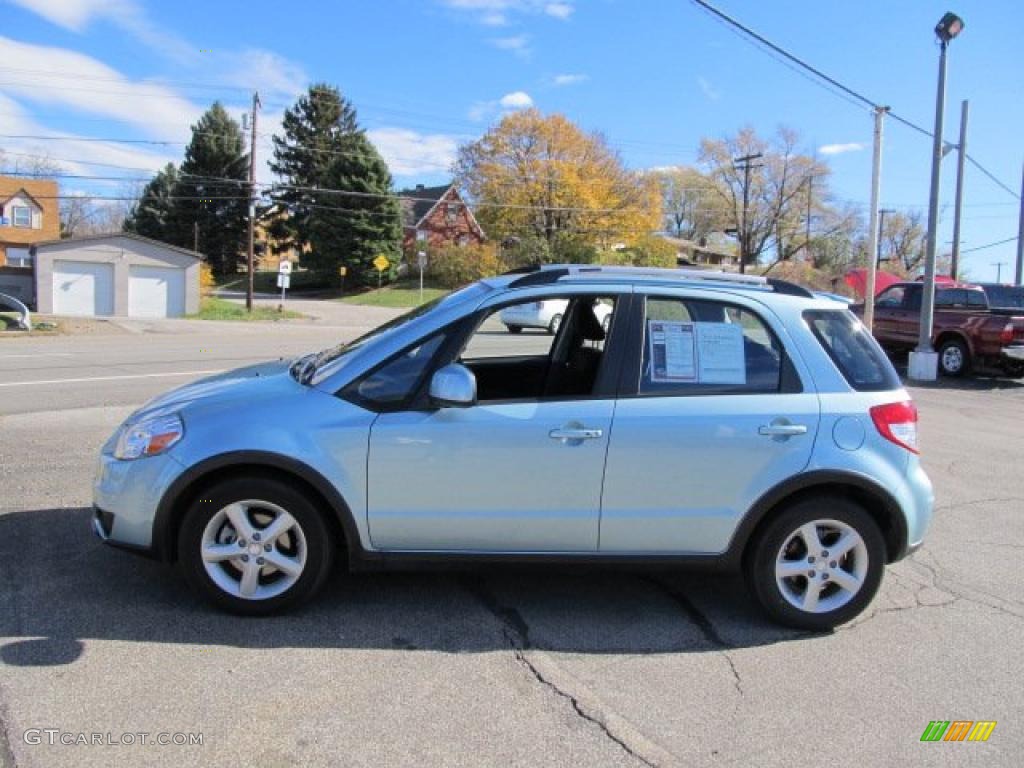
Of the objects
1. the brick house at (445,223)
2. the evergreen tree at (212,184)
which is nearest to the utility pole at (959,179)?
the brick house at (445,223)

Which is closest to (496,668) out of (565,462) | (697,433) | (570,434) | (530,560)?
(530,560)

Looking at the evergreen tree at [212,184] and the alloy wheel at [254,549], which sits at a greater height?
the evergreen tree at [212,184]

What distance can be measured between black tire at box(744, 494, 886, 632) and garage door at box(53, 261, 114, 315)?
37.1m

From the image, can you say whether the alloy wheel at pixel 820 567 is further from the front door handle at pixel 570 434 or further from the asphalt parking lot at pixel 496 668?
the front door handle at pixel 570 434

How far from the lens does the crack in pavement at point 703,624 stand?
11.7ft

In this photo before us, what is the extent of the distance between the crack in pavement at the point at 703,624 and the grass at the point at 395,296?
47.6 meters

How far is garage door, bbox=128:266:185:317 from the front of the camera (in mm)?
36219

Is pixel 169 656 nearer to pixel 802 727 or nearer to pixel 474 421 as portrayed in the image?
pixel 474 421

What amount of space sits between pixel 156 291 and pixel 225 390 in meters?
36.1

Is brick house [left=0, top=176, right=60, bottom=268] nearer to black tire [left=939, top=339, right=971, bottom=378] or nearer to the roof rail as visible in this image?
black tire [left=939, top=339, right=971, bottom=378]

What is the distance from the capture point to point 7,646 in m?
3.48

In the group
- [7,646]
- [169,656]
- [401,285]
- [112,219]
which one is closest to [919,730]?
[169,656]

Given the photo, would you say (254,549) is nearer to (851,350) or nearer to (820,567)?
(820,567)

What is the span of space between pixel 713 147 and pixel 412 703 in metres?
70.8
